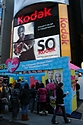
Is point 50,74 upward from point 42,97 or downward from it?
upward

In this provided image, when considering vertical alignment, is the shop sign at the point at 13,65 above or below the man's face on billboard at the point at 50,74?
above

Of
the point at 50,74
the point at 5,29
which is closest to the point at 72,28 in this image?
the point at 5,29

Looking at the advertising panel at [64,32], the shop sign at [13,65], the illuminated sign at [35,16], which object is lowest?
the shop sign at [13,65]

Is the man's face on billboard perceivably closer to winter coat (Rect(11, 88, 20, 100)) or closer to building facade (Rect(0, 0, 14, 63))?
winter coat (Rect(11, 88, 20, 100))

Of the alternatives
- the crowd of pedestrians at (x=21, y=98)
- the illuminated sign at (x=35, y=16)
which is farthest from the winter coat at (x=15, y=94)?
the illuminated sign at (x=35, y=16)

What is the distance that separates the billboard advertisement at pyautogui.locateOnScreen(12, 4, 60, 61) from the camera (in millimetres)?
24516

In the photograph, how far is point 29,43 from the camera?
27.0 meters

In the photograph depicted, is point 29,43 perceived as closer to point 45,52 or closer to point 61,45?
point 45,52

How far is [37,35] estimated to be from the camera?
26.3m

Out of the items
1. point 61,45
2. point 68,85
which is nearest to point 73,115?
point 68,85

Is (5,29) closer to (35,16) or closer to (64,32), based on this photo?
(35,16)

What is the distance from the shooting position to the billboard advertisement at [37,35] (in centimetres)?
2452

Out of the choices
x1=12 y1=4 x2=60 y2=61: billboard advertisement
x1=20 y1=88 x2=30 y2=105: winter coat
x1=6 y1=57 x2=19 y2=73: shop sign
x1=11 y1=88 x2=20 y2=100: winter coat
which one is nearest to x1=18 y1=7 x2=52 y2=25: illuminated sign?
x1=12 y1=4 x2=60 y2=61: billboard advertisement

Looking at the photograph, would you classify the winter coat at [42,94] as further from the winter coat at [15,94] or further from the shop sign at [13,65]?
the shop sign at [13,65]
